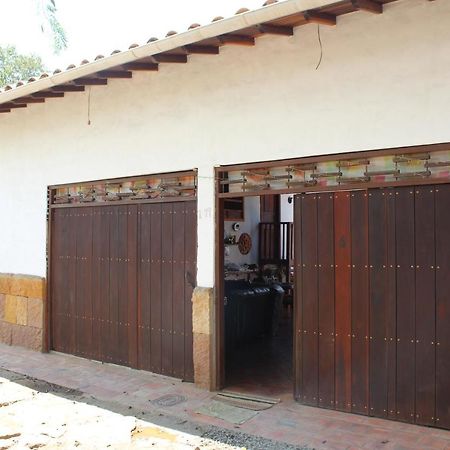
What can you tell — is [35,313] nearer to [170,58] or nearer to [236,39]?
[170,58]

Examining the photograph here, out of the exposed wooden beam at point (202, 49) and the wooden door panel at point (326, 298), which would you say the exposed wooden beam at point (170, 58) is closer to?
the exposed wooden beam at point (202, 49)

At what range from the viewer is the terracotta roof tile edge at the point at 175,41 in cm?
408

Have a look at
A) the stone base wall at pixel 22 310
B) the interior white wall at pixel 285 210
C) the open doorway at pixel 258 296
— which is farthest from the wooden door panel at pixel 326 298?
the interior white wall at pixel 285 210

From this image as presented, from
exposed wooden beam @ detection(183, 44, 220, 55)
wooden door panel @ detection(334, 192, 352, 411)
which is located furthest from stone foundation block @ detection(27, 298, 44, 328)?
wooden door panel @ detection(334, 192, 352, 411)

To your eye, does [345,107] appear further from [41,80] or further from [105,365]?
[105,365]

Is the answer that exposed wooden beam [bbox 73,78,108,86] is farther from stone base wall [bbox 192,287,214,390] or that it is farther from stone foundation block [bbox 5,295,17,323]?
stone foundation block [bbox 5,295,17,323]

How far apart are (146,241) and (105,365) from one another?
180 centimetres

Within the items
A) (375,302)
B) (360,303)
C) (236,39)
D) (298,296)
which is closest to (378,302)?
(375,302)

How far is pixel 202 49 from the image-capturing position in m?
5.25

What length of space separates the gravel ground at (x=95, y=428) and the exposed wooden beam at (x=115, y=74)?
3668mm

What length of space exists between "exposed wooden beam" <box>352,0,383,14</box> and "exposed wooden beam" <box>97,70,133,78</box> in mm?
2964

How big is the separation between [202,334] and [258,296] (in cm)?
249

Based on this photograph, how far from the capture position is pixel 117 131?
659cm

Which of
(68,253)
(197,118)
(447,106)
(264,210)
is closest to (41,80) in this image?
(197,118)
